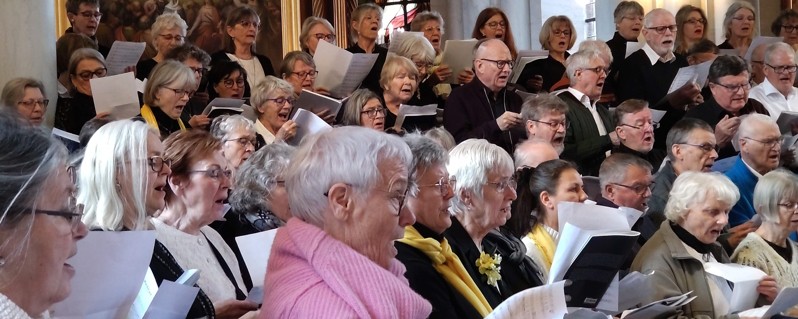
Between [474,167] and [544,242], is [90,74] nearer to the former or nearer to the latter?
[544,242]

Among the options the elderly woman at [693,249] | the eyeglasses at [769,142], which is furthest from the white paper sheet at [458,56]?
the elderly woman at [693,249]

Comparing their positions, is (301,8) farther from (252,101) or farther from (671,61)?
(252,101)

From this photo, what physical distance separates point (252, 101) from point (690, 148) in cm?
252

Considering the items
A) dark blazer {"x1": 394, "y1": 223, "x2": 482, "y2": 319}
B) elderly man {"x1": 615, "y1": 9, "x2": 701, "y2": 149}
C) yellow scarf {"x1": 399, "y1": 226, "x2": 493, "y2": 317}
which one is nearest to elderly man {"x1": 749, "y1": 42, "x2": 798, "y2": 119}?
elderly man {"x1": 615, "y1": 9, "x2": 701, "y2": 149}

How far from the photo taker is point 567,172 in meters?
5.21

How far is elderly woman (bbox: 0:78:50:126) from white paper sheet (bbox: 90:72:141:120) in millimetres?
278

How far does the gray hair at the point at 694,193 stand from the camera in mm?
5508

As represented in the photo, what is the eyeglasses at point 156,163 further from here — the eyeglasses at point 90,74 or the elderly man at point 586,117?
the elderly man at point 586,117

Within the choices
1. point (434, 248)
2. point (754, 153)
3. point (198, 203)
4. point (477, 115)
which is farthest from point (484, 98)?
→ point (434, 248)

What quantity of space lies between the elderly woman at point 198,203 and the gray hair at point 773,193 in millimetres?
3087

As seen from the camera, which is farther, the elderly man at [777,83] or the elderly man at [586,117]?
the elderly man at [777,83]

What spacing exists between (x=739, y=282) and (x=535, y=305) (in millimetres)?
2194

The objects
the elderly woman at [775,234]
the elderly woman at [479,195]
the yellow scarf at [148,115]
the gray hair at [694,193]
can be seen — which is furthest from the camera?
the yellow scarf at [148,115]

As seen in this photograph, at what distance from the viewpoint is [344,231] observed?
2980 mm
